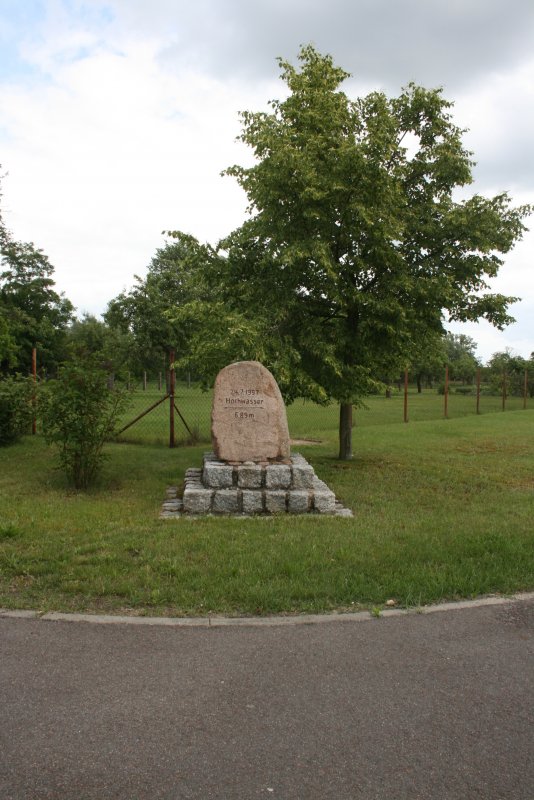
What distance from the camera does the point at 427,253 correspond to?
10.9 meters

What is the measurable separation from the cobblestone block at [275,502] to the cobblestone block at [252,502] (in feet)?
0.27

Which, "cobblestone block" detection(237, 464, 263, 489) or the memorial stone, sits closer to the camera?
"cobblestone block" detection(237, 464, 263, 489)

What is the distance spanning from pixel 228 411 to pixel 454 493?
3.47 metres

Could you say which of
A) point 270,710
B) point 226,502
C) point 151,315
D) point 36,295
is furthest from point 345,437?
point 36,295

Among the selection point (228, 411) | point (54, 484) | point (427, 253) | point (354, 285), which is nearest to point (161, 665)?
point (228, 411)

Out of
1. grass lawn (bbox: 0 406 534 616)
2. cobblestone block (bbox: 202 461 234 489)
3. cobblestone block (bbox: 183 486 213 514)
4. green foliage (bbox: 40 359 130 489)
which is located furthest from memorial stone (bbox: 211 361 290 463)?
green foliage (bbox: 40 359 130 489)

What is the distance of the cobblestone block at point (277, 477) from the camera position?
782cm

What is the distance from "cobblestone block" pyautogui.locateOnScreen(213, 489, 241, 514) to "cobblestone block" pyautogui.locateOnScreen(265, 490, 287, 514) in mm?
359

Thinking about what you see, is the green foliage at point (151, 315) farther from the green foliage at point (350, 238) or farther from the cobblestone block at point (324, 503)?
the cobblestone block at point (324, 503)

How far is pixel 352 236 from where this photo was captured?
992cm

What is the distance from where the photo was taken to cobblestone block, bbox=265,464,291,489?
308 inches

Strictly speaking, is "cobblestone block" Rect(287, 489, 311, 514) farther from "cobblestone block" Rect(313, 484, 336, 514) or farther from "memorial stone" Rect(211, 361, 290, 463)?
"memorial stone" Rect(211, 361, 290, 463)

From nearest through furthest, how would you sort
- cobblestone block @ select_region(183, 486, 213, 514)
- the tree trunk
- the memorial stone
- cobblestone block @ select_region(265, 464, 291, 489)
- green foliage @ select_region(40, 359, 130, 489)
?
cobblestone block @ select_region(183, 486, 213, 514) < cobblestone block @ select_region(265, 464, 291, 489) < the memorial stone < green foliage @ select_region(40, 359, 130, 489) < the tree trunk

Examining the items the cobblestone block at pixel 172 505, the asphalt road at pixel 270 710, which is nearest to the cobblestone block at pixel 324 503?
the cobblestone block at pixel 172 505
